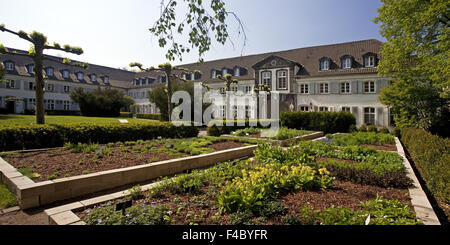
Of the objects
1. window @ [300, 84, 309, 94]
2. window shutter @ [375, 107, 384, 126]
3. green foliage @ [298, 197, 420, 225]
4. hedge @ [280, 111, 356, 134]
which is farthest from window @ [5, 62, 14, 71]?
window shutter @ [375, 107, 384, 126]

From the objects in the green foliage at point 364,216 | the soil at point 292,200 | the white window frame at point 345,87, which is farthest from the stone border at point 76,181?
the white window frame at point 345,87

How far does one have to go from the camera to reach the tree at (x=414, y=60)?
12.9m

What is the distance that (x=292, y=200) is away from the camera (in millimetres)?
3957

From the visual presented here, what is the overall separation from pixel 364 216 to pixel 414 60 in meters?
17.0

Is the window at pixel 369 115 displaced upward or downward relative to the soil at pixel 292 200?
upward

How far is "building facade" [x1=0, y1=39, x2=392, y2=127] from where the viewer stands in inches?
956

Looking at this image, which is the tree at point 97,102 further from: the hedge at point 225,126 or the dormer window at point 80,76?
the hedge at point 225,126

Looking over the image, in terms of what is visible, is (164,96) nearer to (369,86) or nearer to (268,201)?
(369,86)

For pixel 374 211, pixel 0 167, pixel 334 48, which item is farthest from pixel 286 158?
pixel 334 48

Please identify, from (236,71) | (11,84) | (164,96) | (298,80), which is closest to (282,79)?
(298,80)

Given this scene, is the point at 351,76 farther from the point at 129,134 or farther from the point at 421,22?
the point at 129,134

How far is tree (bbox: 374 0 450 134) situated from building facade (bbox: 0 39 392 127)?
6.96m

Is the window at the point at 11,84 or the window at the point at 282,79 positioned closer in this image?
the window at the point at 282,79
